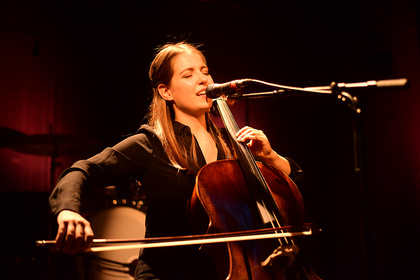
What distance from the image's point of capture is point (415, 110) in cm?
346

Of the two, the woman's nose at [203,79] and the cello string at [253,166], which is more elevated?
the woman's nose at [203,79]

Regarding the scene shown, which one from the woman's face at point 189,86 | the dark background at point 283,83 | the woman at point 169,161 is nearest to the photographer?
the woman at point 169,161

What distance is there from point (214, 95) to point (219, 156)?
0.99 ft

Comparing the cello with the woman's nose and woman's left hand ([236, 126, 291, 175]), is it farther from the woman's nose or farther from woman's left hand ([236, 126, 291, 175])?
the woman's nose

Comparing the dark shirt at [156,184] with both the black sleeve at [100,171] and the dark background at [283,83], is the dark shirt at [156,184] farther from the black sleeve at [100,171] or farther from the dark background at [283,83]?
the dark background at [283,83]

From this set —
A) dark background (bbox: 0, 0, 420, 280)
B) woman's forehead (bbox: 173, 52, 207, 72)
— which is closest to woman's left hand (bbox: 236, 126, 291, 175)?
woman's forehead (bbox: 173, 52, 207, 72)

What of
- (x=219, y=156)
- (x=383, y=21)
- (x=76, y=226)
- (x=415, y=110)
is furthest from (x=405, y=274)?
(x=76, y=226)

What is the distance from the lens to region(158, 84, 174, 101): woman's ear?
1.87 meters

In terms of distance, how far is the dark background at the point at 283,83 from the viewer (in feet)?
11.4

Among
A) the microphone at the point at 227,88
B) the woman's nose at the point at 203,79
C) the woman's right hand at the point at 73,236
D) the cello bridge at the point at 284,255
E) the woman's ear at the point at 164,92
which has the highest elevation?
the woman's nose at the point at 203,79

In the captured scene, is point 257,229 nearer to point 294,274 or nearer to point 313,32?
point 294,274

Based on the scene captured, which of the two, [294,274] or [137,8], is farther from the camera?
[137,8]

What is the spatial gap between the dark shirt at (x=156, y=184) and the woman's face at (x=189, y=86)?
0.66 feet

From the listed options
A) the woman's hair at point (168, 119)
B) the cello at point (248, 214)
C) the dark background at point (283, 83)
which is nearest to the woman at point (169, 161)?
the woman's hair at point (168, 119)
